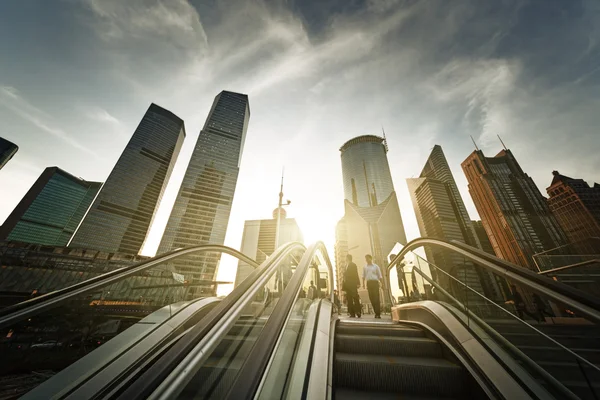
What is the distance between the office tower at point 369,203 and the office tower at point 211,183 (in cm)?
4797

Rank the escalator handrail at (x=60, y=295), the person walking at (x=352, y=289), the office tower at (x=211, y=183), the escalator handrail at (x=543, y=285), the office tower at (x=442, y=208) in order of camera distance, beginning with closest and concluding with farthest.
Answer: the escalator handrail at (x=543, y=285)
the escalator handrail at (x=60, y=295)
the person walking at (x=352, y=289)
the office tower at (x=442, y=208)
the office tower at (x=211, y=183)

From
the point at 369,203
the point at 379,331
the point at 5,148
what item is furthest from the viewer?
the point at 369,203

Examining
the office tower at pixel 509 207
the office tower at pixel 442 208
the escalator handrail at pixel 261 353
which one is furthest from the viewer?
the office tower at pixel 442 208

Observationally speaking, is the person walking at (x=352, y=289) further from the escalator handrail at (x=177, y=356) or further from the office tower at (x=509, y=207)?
the office tower at (x=509, y=207)

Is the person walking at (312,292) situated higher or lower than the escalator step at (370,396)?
higher

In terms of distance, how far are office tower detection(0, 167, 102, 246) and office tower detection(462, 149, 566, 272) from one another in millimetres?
158001

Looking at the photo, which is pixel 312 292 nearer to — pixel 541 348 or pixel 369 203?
pixel 541 348

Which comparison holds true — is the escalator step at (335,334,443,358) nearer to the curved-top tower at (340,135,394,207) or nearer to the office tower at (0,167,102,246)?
the curved-top tower at (340,135,394,207)

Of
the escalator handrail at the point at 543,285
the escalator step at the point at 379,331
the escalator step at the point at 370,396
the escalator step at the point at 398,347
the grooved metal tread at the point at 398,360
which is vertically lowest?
the escalator step at the point at 370,396

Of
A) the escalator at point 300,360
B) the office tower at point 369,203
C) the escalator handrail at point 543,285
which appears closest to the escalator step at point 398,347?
the escalator at point 300,360

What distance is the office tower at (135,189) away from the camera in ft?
264

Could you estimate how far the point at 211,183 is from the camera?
88.8 metres

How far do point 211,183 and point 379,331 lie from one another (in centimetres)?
9417

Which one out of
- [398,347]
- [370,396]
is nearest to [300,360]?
[370,396]
